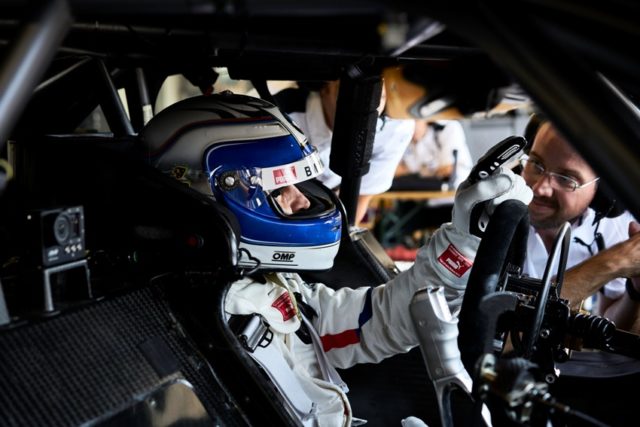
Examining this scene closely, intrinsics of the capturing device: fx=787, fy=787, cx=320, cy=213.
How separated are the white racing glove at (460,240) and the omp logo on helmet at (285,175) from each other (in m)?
0.31

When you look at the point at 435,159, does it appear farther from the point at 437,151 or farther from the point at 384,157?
the point at 384,157

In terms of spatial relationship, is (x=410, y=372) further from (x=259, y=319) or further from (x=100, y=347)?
(x=100, y=347)

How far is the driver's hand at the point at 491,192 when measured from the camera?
1.41 m

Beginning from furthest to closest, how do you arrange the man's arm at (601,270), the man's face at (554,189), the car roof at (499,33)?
the man's face at (554,189), the man's arm at (601,270), the car roof at (499,33)

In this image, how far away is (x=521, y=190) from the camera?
1.43 meters

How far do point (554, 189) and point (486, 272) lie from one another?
3.57 feet

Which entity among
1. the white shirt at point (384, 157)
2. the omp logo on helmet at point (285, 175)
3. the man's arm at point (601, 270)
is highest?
the omp logo on helmet at point (285, 175)

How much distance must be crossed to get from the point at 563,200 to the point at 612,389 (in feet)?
1.70

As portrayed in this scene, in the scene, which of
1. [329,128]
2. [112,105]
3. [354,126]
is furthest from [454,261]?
[329,128]

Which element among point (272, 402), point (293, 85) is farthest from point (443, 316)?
point (293, 85)

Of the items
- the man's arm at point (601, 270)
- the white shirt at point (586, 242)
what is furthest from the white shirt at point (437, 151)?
the man's arm at point (601, 270)

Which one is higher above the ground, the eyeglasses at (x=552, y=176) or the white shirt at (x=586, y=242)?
the eyeglasses at (x=552, y=176)

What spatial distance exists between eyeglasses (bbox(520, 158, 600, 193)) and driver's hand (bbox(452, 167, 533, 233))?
66 centimetres

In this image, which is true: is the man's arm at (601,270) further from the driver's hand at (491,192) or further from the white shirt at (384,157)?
the white shirt at (384,157)
